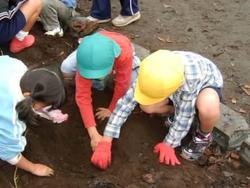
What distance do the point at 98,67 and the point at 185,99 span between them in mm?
540

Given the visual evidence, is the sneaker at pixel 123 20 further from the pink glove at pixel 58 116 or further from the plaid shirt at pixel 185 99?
the plaid shirt at pixel 185 99

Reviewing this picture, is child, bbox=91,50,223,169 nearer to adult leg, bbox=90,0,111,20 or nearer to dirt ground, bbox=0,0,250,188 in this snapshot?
dirt ground, bbox=0,0,250,188

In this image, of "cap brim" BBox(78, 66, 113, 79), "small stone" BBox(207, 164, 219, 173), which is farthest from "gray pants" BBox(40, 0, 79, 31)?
"small stone" BBox(207, 164, 219, 173)

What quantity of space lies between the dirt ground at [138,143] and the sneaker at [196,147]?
0.17 feet

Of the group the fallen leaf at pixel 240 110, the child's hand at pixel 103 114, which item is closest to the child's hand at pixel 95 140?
the child's hand at pixel 103 114

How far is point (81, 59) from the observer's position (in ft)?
9.46

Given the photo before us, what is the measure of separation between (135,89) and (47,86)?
0.58 m

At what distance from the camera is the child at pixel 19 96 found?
248cm

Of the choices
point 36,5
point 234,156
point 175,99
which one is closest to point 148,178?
point 175,99

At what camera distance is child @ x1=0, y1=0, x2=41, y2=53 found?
12.0 feet

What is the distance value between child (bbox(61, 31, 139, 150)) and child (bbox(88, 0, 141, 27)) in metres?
1.18

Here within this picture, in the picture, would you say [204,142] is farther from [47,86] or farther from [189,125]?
[47,86]

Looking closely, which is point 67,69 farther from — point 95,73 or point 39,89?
point 39,89

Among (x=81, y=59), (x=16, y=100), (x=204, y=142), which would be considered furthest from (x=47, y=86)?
(x=204, y=142)
